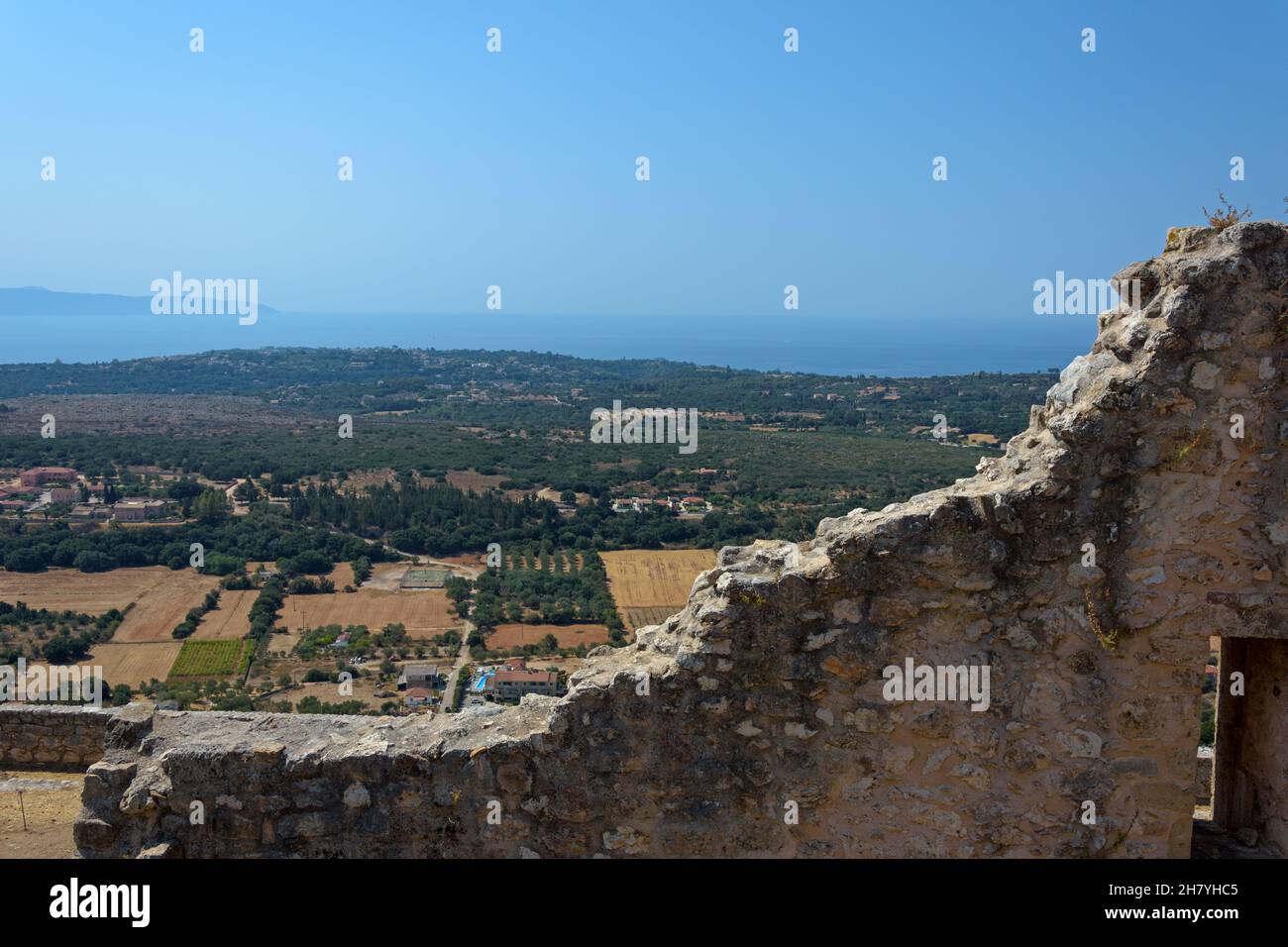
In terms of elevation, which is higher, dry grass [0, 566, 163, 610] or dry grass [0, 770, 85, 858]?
dry grass [0, 770, 85, 858]

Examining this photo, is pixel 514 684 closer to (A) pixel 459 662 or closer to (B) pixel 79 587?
(A) pixel 459 662

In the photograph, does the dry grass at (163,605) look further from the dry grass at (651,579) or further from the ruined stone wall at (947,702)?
the ruined stone wall at (947,702)

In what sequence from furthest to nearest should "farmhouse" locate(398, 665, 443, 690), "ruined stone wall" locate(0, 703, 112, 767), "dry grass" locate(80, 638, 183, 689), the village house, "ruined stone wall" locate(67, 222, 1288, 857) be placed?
"dry grass" locate(80, 638, 183, 689) < "farmhouse" locate(398, 665, 443, 690) < the village house < "ruined stone wall" locate(0, 703, 112, 767) < "ruined stone wall" locate(67, 222, 1288, 857)

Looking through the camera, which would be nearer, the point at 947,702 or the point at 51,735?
the point at 947,702

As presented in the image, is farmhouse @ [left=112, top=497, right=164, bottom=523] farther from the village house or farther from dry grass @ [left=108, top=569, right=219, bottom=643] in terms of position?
the village house

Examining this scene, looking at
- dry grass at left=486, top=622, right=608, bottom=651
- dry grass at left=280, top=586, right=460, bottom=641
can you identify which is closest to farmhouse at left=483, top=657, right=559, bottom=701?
dry grass at left=486, top=622, right=608, bottom=651

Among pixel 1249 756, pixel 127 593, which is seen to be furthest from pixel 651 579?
pixel 1249 756
